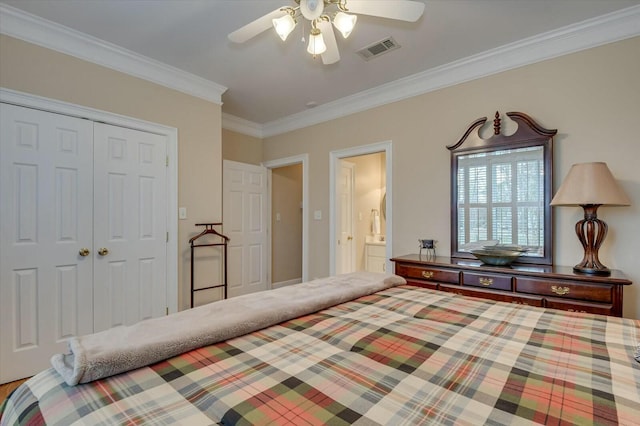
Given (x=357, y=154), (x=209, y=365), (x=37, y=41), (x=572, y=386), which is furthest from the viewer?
(x=357, y=154)

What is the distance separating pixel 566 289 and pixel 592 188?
0.69m

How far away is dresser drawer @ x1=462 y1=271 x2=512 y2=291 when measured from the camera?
229cm

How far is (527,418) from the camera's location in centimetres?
64

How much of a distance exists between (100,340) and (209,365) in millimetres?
351

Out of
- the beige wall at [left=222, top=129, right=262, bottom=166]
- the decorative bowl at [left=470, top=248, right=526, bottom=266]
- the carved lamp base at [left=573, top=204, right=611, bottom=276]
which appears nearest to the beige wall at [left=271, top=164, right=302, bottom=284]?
the beige wall at [left=222, top=129, right=262, bottom=166]

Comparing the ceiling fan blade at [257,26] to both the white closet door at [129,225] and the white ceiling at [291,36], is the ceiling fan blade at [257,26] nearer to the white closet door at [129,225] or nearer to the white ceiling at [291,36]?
the white ceiling at [291,36]

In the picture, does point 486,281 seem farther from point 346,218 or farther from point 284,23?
point 346,218

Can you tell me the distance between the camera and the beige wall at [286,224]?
5.03m

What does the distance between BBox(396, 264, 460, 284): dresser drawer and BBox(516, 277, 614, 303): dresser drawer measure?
455 mm

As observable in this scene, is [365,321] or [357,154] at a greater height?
[357,154]

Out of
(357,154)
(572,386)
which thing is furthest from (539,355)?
(357,154)

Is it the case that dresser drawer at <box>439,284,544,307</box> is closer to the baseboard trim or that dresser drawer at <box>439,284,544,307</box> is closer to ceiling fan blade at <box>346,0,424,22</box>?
ceiling fan blade at <box>346,0,424,22</box>

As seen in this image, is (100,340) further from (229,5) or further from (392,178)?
(392,178)

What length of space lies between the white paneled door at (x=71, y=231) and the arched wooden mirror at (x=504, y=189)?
2.89m
